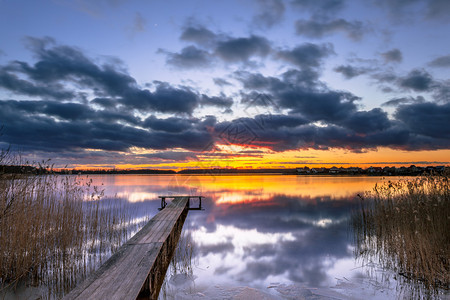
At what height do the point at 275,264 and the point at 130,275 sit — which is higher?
the point at 130,275

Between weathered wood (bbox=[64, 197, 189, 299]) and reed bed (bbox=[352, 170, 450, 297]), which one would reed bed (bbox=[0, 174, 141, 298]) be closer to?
weathered wood (bbox=[64, 197, 189, 299])

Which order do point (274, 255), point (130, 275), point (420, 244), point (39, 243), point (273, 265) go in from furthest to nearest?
point (274, 255) → point (273, 265) → point (39, 243) → point (420, 244) → point (130, 275)

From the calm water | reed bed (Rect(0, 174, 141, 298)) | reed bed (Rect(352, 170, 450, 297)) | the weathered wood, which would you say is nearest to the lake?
the calm water

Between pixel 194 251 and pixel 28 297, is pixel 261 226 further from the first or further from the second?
pixel 28 297

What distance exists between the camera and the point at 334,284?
5867 mm

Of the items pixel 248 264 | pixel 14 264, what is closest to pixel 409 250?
pixel 248 264

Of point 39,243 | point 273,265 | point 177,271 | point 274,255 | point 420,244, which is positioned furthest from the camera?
point 274,255

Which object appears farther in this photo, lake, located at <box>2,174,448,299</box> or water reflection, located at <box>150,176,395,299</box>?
water reflection, located at <box>150,176,395,299</box>

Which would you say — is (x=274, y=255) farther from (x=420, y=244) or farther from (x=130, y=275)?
(x=130, y=275)

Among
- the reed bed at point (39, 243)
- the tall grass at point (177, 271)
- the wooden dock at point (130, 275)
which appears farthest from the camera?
the reed bed at point (39, 243)

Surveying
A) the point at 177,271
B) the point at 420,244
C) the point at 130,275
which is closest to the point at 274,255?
the point at 177,271

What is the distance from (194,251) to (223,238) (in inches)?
89.7

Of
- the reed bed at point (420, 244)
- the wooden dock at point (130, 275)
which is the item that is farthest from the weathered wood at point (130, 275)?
the reed bed at point (420, 244)

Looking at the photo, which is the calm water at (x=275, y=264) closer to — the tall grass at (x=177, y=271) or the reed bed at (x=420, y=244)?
the tall grass at (x=177, y=271)
